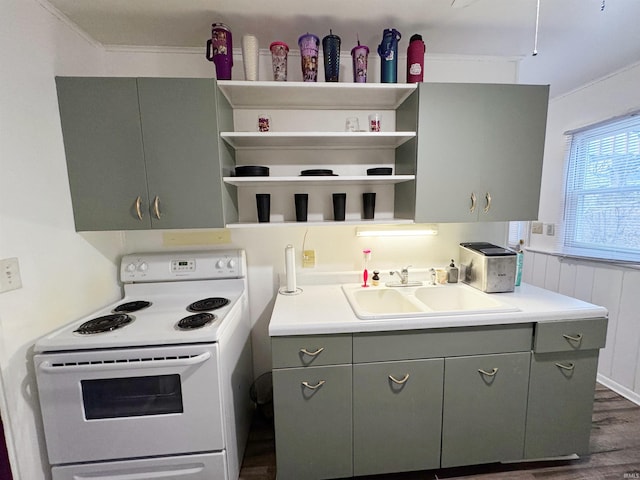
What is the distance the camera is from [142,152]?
1316mm

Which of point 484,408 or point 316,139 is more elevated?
point 316,139

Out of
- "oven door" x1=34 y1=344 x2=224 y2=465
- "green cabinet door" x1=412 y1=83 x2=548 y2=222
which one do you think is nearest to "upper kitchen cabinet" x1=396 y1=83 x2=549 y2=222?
"green cabinet door" x1=412 y1=83 x2=548 y2=222

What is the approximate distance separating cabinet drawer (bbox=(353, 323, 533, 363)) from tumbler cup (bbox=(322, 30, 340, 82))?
1355 millimetres

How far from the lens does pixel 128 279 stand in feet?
5.22

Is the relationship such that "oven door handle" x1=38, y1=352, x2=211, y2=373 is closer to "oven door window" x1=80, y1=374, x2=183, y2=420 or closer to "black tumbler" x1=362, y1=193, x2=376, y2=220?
"oven door window" x1=80, y1=374, x2=183, y2=420

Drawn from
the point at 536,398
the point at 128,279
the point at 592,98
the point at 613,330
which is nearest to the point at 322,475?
the point at 536,398

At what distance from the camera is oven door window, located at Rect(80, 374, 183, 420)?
3.61ft

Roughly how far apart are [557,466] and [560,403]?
418 millimetres

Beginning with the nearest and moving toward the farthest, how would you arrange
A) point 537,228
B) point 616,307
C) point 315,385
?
point 315,385 < point 616,307 < point 537,228

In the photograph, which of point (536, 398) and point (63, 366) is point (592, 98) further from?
point (63, 366)

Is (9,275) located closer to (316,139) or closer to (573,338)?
(316,139)

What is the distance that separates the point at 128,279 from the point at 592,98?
375cm

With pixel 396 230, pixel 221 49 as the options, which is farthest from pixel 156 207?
pixel 396 230

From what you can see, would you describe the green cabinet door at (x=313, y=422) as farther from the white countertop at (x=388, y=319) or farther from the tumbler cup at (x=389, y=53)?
the tumbler cup at (x=389, y=53)
